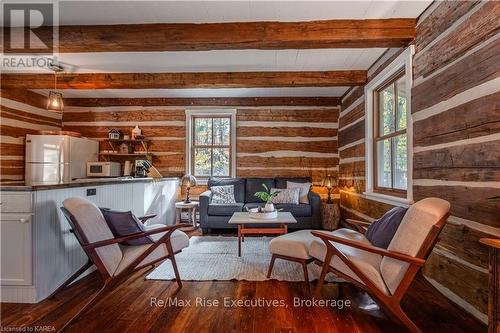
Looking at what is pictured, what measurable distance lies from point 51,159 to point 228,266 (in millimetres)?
3867

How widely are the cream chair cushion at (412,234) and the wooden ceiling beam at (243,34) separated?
1815mm

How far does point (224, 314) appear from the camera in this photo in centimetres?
198

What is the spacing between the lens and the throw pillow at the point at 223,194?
4689 millimetres

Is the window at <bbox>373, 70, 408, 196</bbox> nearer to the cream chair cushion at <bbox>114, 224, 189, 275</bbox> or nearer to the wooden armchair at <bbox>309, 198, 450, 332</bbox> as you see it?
the wooden armchair at <bbox>309, 198, 450, 332</bbox>

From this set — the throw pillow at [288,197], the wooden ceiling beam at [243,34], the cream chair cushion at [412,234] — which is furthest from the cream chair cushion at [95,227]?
the throw pillow at [288,197]

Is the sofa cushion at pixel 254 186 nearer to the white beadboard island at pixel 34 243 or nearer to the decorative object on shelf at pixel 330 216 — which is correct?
the decorative object on shelf at pixel 330 216

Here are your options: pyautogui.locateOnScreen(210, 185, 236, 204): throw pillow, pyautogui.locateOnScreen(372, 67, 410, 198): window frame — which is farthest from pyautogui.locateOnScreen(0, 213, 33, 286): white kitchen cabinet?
pyautogui.locateOnScreen(372, 67, 410, 198): window frame

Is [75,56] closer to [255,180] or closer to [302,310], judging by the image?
[255,180]

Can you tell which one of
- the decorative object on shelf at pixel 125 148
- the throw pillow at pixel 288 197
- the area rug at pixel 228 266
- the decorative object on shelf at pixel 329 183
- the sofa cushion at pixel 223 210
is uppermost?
the decorative object on shelf at pixel 125 148

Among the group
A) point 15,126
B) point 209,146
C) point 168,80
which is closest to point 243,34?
point 168,80

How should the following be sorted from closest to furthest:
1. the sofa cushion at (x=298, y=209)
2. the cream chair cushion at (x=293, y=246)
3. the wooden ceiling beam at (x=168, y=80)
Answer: the cream chair cushion at (x=293, y=246), the wooden ceiling beam at (x=168, y=80), the sofa cushion at (x=298, y=209)

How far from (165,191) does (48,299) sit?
8.44 feet

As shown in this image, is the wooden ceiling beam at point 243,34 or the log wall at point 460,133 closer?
the log wall at point 460,133

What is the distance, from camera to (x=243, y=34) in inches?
105
